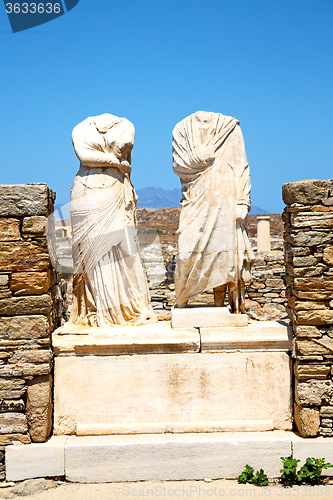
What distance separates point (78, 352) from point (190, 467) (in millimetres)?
1437

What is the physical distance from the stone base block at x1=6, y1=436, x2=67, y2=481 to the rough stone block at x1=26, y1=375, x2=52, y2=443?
0.11 m

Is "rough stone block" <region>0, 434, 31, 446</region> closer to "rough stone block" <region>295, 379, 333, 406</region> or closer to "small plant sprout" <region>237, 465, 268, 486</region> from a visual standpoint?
"small plant sprout" <region>237, 465, 268, 486</region>

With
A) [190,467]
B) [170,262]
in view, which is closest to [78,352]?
[190,467]

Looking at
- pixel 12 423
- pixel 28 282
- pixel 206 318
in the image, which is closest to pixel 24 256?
pixel 28 282

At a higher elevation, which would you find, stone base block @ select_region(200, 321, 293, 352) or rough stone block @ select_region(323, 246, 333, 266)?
rough stone block @ select_region(323, 246, 333, 266)

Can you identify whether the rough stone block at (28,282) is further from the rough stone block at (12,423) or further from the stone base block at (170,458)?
the stone base block at (170,458)

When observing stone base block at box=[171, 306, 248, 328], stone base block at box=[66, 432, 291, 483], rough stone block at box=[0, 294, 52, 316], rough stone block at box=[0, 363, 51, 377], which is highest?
rough stone block at box=[0, 294, 52, 316]

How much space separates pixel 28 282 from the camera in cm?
439

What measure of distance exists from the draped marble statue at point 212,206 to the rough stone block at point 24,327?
52.2 inches

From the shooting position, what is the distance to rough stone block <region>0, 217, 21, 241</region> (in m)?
4.37

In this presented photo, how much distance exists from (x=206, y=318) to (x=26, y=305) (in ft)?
5.52

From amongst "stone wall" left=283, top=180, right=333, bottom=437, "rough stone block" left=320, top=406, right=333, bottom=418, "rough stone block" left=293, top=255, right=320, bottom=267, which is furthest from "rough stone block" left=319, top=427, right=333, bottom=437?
"rough stone block" left=293, top=255, right=320, bottom=267

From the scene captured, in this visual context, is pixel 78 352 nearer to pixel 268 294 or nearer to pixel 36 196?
pixel 36 196

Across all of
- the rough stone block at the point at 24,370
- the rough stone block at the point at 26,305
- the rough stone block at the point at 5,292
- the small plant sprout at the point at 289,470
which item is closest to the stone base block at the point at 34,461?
the rough stone block at the point at 24,370
